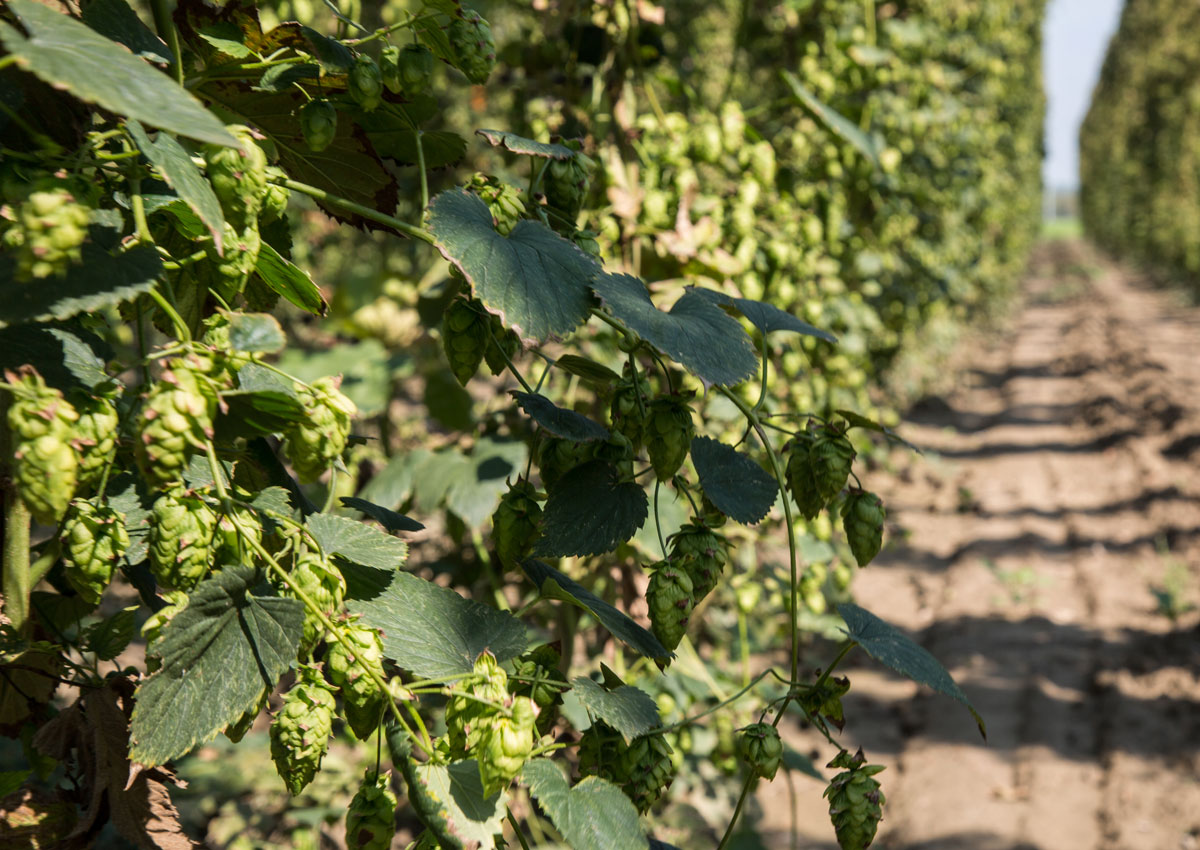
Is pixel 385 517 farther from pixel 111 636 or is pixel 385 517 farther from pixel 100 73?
pixel 100 73

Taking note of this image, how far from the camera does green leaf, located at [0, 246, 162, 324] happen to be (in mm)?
538

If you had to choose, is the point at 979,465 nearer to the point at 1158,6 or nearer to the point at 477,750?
the point at 477,750

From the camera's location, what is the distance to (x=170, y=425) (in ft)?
1.74

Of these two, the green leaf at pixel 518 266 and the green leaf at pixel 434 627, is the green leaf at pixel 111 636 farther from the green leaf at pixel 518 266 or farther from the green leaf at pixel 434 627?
the green leaf at pixel 518 266

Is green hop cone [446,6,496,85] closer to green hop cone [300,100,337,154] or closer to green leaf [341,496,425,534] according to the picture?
green hop cone [300,100,337,154]

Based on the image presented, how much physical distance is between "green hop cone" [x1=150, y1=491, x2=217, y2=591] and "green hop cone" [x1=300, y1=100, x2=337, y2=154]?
11.5 inches

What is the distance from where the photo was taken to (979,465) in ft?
22.8

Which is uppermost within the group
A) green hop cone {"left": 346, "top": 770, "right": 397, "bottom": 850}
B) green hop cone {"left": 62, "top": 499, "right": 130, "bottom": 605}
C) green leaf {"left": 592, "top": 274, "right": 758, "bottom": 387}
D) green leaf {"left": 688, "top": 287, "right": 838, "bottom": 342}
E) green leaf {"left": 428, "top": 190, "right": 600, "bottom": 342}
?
green leaf {"left": 428, "top": 190, "right": 600, "bottom": 342}

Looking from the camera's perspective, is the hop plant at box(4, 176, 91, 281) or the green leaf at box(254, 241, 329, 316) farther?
the green leaf at box(254, 241, 329, 316)

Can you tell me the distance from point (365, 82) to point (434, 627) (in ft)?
1.41

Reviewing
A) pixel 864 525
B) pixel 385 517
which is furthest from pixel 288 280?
pixel 864 525

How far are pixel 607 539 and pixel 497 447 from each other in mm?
958

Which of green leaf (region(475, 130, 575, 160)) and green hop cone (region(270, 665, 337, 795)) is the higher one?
green leaf (region(475, 130, 575, 160))

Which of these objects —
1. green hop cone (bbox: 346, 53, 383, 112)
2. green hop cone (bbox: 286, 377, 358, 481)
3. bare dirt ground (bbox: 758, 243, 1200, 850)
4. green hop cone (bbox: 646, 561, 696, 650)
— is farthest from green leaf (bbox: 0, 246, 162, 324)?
bare dirt ground (bbox: 758, 243, 1200, 850)
